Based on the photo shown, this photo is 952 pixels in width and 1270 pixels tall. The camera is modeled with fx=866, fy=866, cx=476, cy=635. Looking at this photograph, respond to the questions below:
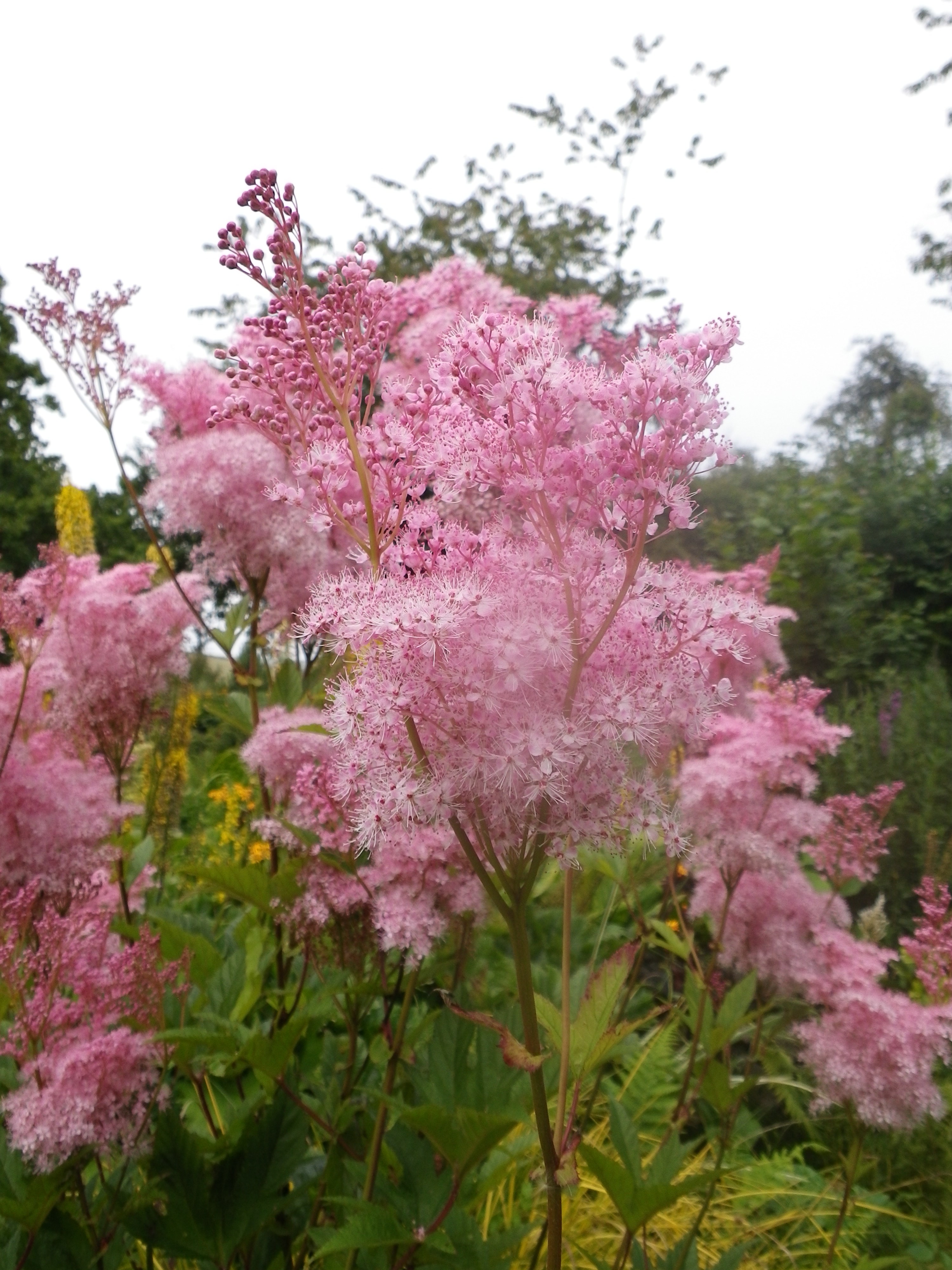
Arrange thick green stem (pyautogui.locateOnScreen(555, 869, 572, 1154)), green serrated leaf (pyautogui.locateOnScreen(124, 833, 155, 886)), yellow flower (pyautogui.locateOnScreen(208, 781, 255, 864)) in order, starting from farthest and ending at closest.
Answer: yellow flower (pyautogui.locateOnScreen(208, 781, 255, 864)) < green serrated leaf (pyautogui.locateOnScreen(124, 833, 155, 886)) < thick green stem (pyautogui.locateOnScreen(555, 869, 572, 1154))

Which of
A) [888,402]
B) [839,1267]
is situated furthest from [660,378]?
[888,402]

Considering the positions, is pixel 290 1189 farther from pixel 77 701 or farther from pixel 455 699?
pixel 455 699

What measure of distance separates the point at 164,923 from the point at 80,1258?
24.1 inches

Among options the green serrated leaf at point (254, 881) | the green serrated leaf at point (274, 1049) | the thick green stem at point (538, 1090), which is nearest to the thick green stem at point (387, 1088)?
the green serrated leaf at point (274, 1049)

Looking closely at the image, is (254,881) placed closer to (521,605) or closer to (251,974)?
(251,974)

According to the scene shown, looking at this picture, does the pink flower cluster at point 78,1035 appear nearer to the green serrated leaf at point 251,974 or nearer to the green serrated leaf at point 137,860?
the green serrated leaf at point 251,974

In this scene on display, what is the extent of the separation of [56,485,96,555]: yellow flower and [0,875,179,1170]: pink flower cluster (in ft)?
7.80

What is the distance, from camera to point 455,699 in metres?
1.00

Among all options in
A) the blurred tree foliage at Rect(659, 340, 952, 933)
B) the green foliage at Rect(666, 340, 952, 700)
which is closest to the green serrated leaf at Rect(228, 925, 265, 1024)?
the blurred tree foliage at Rect(659, 340, 952, 933)

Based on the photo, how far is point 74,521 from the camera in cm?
380

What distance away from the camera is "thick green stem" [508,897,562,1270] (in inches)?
38.3

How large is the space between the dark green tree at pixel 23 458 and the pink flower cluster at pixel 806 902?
13297 mm

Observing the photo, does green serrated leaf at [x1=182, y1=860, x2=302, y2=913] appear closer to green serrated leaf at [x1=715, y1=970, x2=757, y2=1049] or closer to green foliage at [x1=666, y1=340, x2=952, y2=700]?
green serrated leaf at [x1=715, y1=970, x2=757, y2=1049]

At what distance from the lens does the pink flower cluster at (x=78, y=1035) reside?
1.43m
